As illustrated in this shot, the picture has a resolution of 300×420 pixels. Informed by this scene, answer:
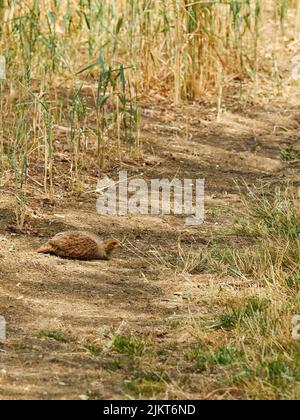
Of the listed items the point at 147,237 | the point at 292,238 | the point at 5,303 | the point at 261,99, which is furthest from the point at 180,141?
the point at 5,303

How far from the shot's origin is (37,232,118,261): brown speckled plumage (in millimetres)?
4961

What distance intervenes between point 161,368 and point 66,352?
39 centimetres

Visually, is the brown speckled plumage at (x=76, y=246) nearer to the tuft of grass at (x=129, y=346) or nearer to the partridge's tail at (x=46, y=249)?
the partridge's tail at (x=46, y=249)

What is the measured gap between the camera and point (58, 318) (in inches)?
170

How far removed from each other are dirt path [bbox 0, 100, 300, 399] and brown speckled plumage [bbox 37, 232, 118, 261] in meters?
0.05

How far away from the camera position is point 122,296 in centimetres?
462

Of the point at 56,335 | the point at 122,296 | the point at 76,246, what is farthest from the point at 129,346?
the point at 76,246

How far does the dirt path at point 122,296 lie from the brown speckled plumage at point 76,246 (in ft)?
0.15

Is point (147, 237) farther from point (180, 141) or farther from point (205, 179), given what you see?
point (180, 141)

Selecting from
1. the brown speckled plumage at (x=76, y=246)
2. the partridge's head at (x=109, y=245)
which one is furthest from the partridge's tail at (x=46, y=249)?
the partridge's head at (x=109, y=245)

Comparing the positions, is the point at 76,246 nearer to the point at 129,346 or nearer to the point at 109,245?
the point at 109,245

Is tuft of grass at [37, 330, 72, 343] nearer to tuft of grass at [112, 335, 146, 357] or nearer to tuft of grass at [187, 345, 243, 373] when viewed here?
tuft of grass at [112, 335, 146, 357]

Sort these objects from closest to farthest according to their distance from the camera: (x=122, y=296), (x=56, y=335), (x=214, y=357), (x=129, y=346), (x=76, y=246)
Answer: (x=214, y=357)
(x=129, y=346)
(x=56, y=335)
(x=122, y=296)
(x=76, y=246)

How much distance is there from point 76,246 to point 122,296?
0.47m
